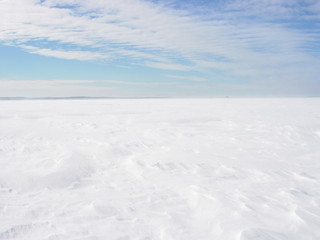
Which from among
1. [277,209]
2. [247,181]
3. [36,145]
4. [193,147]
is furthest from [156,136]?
[277,209]

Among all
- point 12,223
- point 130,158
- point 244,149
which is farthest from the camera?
point 244,149

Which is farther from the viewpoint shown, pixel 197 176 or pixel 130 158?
pixel 130 158

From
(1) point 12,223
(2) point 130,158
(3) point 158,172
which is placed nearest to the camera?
(1) point 12,223

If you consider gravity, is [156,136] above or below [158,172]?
below

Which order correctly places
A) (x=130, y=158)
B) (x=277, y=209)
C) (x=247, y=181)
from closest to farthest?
(x=277, y=209) → (x=247, y=181) → (x=130, y=158)

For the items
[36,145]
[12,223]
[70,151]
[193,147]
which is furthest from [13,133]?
[12,223]

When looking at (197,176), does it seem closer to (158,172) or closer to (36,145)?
(158,172)

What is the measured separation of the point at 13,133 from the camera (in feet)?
25.9

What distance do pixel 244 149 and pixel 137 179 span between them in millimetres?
3170

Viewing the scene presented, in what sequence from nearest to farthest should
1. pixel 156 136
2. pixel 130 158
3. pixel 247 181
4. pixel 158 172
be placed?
pixel 247 181 < pixel 158 172 < pixel 130 158 < pixel 156 136

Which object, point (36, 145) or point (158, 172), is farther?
point (36, 145)

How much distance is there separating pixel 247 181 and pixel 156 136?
13.0 ft

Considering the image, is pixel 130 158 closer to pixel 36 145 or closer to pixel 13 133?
pixel 36 145

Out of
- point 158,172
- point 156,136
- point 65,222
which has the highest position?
point 65,222
